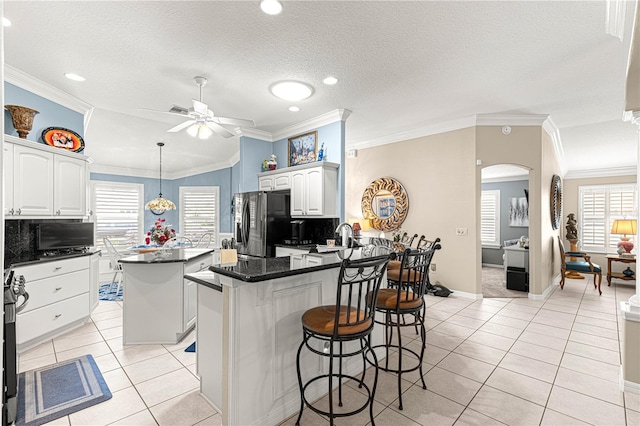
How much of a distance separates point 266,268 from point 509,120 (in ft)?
15.5

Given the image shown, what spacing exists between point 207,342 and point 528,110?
Answer: 512cm

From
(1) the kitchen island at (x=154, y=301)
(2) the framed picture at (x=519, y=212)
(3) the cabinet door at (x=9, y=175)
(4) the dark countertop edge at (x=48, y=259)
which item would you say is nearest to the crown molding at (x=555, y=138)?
(2) the framed picture at (x=519, y=212)

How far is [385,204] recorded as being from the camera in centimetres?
600

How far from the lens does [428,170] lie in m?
5.40

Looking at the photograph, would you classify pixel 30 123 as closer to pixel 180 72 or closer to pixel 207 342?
pixel 180 72

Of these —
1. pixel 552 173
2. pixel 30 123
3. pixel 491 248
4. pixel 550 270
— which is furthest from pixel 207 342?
pixel 491 248

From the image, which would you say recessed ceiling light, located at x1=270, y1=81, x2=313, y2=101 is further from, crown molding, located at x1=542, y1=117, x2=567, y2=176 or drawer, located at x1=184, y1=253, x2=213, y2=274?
crown molding, located at x1=542, y1=117, x2=567, y2=176

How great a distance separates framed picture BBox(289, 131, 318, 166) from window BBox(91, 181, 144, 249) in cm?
303

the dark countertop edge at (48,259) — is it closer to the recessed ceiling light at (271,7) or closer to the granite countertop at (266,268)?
the granite countertop at (266,268)

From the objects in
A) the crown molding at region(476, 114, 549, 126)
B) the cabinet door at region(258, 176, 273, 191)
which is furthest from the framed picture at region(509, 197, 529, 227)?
the cabinet door at region(258, 176, 273, 191)

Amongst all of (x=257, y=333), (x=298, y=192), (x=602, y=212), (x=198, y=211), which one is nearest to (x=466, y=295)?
(x=298, y=192)

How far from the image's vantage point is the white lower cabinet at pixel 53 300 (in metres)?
3.08

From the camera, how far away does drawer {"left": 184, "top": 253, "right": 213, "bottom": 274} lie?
132 inches

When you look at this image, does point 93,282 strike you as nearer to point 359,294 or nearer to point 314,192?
point 314,192
